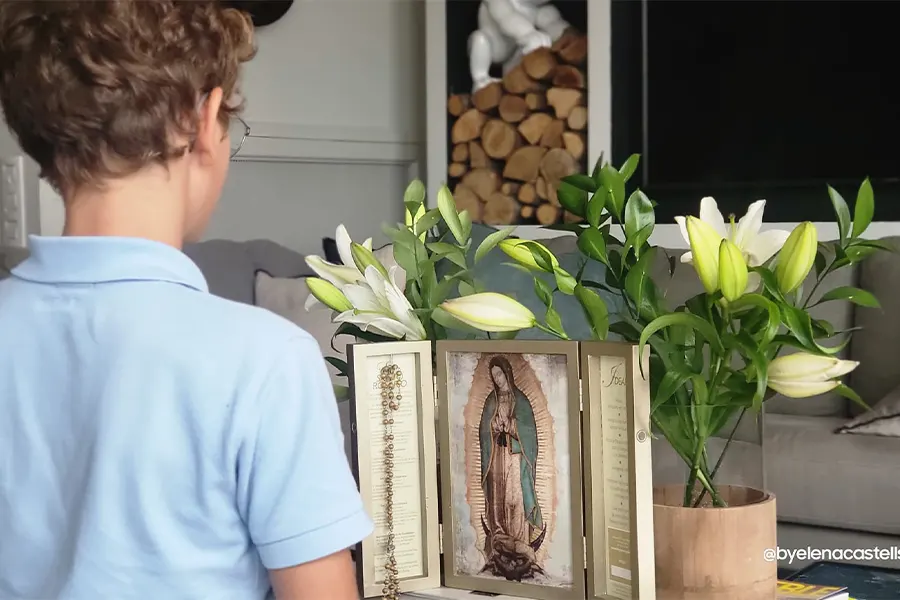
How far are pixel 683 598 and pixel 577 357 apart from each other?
0.75 feet

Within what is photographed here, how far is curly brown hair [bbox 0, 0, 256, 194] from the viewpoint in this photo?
0.78 meters

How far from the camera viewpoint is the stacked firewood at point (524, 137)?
3.20m

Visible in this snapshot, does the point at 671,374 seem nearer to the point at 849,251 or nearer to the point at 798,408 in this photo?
the point at 849,251

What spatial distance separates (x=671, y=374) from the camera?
0.94m

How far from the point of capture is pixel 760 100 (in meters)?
2.96

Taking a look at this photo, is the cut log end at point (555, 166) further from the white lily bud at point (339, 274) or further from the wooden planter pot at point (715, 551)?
the wooden planter pot at point (715, 551)

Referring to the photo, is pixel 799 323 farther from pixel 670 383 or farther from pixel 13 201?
pixel 13 201

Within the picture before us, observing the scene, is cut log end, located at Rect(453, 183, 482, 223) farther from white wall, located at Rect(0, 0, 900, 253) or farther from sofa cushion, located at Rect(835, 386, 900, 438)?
sofa cushion, located at Rect(835, 386, 900, 438)

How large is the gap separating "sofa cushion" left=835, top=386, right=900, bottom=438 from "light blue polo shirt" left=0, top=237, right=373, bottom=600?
5.36 ft

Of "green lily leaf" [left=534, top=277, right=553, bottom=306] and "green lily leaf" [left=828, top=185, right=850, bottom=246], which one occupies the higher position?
"green lily leaf" [left=828, top=185, right=850, bottom=246]

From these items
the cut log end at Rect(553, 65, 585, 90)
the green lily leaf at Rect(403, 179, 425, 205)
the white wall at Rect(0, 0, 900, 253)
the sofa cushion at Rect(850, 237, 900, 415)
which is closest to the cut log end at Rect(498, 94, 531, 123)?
the cut log end at Rect(553, 65, 585, 90)

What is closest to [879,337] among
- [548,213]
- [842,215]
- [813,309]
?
[813,309]

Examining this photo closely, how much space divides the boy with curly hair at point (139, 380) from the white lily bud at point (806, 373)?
38cm

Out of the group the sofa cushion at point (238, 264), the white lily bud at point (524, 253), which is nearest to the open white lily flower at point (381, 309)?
the white lily bud at point (524, 253)
